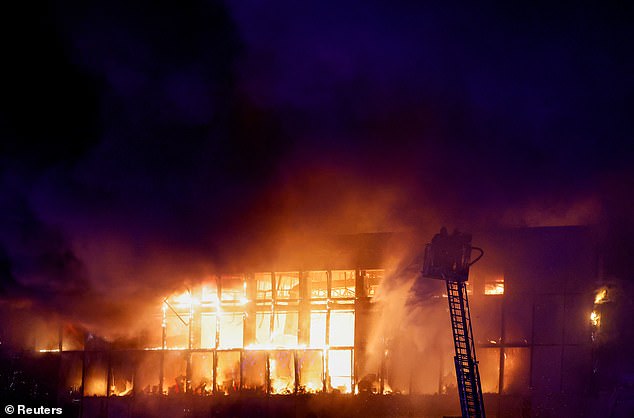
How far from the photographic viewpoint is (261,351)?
16.7 metres

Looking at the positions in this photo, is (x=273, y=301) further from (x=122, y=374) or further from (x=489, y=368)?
(x=489, y=368)

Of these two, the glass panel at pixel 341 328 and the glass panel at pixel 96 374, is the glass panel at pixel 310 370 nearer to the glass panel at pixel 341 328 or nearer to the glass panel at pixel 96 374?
the glass panel at pixel 341 328

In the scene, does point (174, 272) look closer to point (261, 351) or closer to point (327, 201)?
point (261, 351)

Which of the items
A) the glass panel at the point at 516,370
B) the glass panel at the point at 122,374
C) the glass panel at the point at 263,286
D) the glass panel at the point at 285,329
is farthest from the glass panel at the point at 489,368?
the glass panel at the point at 122,374

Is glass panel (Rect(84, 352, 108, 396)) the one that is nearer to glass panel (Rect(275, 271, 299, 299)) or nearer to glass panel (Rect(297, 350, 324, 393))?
glass panel (Rect(275, 271, 299, 299))

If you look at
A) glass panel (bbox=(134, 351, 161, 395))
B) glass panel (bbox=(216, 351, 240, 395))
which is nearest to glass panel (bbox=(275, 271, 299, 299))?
glass panel (bbox=(216, 351, 240, 395))

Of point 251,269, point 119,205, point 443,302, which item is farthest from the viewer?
point 119,205

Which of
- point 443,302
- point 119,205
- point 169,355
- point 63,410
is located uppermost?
point 119,205

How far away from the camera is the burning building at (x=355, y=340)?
50.1 ft

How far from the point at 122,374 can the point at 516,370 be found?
11.0 metres

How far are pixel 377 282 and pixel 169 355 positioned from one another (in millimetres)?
6358

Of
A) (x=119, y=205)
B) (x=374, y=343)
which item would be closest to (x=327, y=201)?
(x=374, y=343)

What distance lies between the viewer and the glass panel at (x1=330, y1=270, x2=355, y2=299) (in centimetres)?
1642

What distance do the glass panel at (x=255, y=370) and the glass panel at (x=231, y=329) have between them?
0.54 meters
